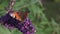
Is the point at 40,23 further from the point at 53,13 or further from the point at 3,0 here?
the point at 53,13

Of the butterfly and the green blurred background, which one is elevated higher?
the green blurred background

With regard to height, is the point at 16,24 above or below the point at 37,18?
below

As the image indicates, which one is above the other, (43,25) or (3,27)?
(43,25)

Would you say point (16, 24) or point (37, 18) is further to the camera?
Result: point (37, 18)

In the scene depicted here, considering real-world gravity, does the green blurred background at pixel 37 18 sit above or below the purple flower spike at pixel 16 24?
above

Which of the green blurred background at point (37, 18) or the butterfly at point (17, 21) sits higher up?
the green blurred background at point (37, 18)

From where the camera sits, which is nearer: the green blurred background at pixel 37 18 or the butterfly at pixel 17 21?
the butterfly at pixel 17 21

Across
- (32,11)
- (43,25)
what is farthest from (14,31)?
(43,25)

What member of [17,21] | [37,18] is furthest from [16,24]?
[37,18]

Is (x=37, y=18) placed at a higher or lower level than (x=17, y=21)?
higher

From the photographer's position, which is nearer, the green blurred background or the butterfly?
the butterfly

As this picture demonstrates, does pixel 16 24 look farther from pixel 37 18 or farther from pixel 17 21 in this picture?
pixel 37 18
